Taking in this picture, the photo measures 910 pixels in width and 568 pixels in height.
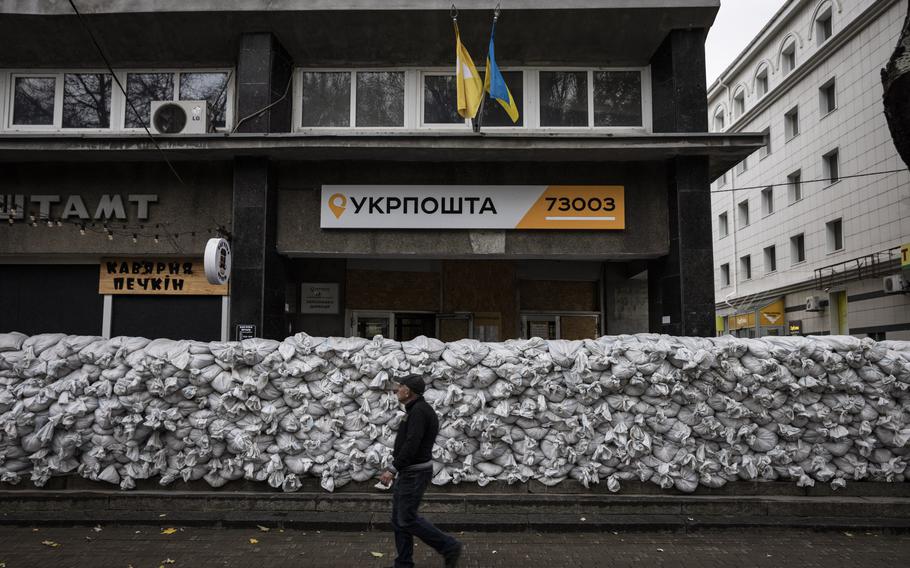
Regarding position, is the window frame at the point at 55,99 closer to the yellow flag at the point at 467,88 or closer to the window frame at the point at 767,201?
the yellow flag at the point at 467,88

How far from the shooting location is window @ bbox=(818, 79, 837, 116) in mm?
25719

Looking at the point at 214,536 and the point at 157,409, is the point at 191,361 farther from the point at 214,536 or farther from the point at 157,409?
the point at 214,536

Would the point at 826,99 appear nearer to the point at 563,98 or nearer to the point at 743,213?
the point at 743,213

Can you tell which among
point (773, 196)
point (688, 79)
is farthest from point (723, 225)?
point (688, 79)

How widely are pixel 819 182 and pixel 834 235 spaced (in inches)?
93.5

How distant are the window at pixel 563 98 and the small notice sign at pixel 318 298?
532 cm

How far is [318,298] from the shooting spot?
1302cm

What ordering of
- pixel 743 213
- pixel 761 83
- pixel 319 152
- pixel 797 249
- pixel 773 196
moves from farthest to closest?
1. pixel 743 213
2. pixel 761 83
3. pixel 773 196
4. pixel 797 249
5. pixel 319 152

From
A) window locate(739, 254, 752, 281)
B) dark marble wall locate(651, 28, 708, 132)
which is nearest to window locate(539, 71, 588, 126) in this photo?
dark marble wall locate(651, 28, 708, 132)

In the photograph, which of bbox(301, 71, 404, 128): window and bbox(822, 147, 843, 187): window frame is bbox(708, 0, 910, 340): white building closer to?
bbox(822, 147, 843, 187): window frame

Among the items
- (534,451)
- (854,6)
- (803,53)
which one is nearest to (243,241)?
(534,451)

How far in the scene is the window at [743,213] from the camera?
34.2m

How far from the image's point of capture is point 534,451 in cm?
692

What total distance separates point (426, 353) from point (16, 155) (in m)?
8.28
